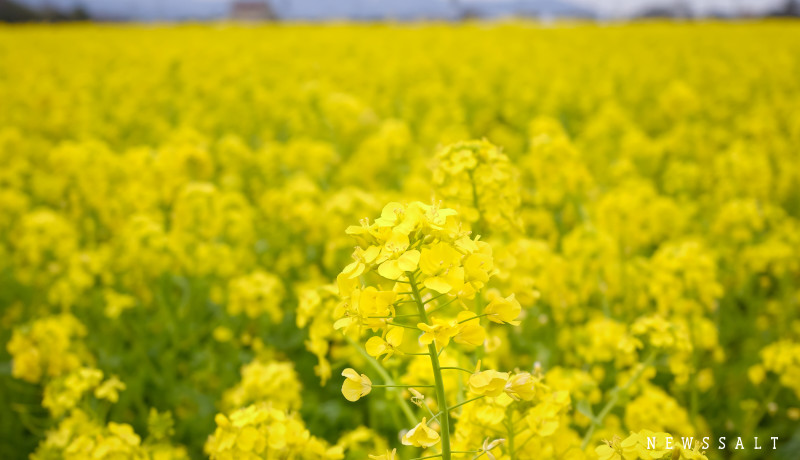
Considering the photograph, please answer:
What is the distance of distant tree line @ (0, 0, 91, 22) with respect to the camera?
32.7 metres

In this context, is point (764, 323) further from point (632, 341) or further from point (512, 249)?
point (512, 249)

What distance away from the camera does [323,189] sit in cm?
490

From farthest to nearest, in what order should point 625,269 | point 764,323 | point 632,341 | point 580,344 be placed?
1. point 764,323
2. point 625,269
3. point 580,344
4. point 632,341

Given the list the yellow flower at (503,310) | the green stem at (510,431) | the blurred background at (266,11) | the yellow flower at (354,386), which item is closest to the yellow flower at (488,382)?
the yellow flower at (503,310)

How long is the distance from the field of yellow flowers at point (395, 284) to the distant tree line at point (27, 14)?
30.7 meters

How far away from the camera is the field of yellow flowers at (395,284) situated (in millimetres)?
1513

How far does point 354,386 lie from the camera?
125cm

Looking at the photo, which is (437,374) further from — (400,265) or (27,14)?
(27,14)

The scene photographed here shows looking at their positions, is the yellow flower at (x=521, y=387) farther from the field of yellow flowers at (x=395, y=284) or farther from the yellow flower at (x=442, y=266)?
the yellow flower at (x=442, y=266)

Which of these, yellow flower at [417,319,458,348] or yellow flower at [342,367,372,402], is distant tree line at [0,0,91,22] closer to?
yellow flower at [342,367,372,402]

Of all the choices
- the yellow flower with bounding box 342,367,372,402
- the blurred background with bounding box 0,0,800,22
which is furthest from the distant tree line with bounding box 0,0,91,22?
the yellow flower with bounding box 342,367,372,402

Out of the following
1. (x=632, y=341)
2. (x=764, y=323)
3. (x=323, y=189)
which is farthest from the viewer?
(x=323, y=189)

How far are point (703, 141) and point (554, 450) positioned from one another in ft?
17.2

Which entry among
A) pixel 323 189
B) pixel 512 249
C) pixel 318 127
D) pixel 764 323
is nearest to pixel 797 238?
pixel 764 323
